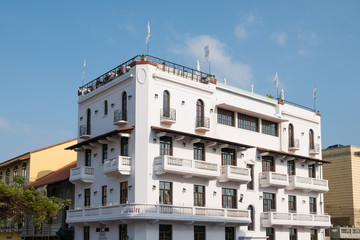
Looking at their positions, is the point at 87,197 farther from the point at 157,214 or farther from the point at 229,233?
the point at 229,233

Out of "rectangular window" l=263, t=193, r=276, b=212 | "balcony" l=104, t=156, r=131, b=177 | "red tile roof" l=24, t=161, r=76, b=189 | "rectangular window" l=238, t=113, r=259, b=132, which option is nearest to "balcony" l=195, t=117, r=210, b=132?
"rectangular window" l=238, t=113, r=259, b=132

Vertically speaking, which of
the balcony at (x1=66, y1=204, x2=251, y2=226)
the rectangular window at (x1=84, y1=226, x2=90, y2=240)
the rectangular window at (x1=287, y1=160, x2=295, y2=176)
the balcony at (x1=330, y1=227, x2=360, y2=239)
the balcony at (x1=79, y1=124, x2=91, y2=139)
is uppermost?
the balcony at (x1=79, y1=124, x2=91, y2=139)

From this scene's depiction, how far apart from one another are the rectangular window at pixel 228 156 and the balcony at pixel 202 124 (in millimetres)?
3091

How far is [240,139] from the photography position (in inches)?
1912

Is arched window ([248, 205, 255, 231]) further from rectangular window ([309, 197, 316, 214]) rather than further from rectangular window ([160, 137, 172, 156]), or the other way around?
rectangular window ([160, 137, 172, 156])

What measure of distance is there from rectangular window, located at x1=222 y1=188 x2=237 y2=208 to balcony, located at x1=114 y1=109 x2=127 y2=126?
36.2 feet

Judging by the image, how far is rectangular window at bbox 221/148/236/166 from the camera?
4653 centimetres

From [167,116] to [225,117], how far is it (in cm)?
764

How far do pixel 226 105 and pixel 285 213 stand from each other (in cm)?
1209

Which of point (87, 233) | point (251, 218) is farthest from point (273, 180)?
point (87, 233)

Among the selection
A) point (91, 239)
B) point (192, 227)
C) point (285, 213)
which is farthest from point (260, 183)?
point (91, 239)

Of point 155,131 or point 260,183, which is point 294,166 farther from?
point 155,131

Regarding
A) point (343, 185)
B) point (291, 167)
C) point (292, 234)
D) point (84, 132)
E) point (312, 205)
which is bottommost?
point (292, 234)

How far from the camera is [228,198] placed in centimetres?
4597
